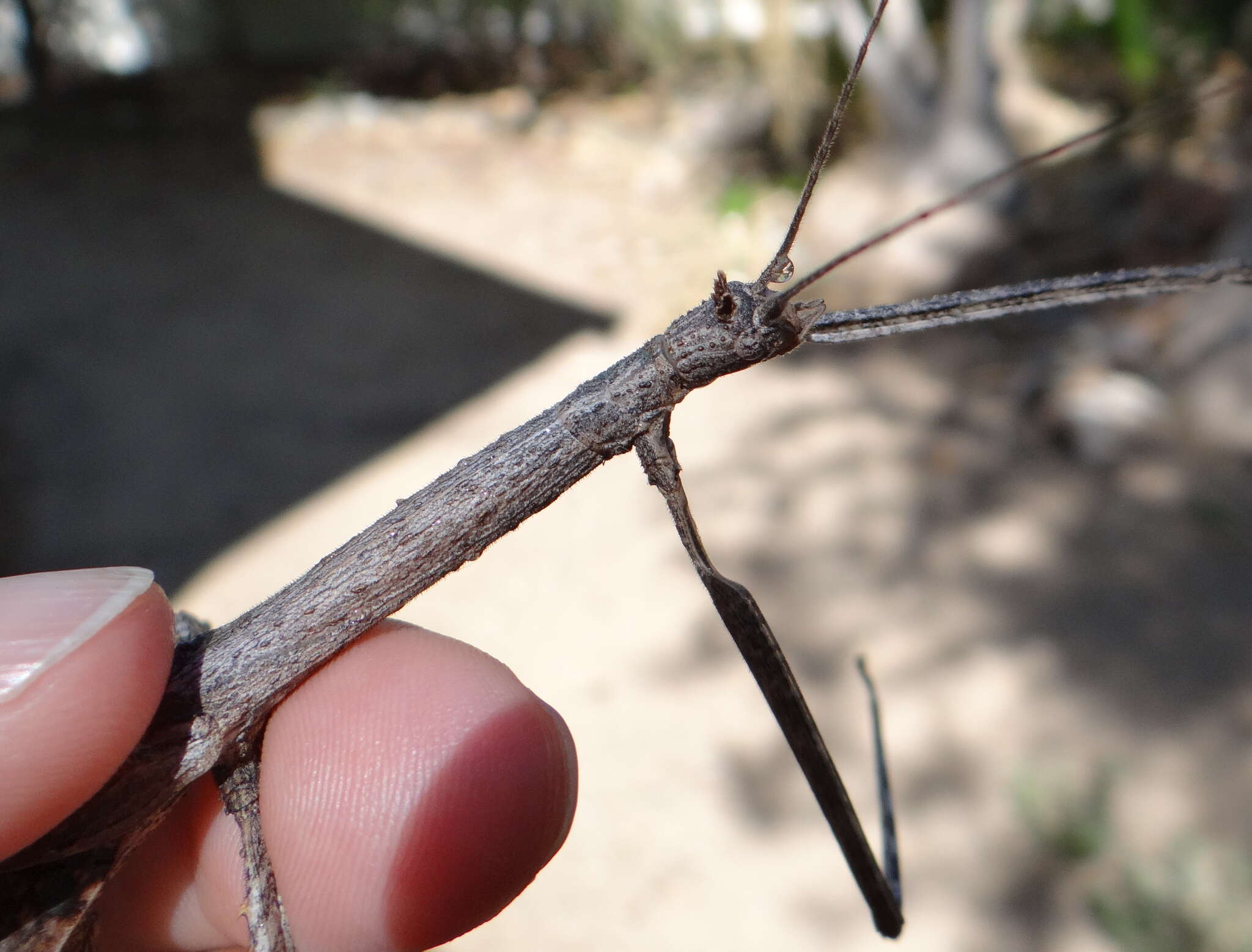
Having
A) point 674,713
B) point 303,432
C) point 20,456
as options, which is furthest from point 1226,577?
point 20,456

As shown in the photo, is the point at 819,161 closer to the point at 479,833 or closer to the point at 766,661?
the point at 766,661

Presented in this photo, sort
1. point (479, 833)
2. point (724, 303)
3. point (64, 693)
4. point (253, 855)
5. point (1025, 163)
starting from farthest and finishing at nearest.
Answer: point (479, 833), point (253, 855), point (64, 693), point (724, 303), point (1025, 163)

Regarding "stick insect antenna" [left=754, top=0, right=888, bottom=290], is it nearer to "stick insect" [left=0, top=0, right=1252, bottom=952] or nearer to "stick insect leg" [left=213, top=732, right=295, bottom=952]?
"stick insect" [left=0, top=0, right=1252, bottom=952]

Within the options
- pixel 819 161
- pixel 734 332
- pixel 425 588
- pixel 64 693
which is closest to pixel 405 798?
pixel 425 588

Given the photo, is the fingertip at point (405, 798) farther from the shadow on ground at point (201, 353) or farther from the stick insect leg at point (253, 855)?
the shadow on ground at point (201, 353)

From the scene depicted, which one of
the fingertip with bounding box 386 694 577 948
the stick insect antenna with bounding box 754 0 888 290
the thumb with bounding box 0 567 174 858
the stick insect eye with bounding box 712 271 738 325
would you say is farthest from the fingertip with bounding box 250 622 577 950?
the stick insect antenna with bounding box 754 0 888 290

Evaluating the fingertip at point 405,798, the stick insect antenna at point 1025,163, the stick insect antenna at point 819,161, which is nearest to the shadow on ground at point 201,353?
the fingertip at point 405,798
